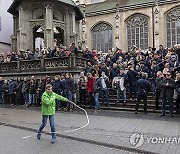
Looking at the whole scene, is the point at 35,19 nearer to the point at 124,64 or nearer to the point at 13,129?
the point at 124,64

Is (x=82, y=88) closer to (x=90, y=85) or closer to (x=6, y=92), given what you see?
(x=90, y=85)

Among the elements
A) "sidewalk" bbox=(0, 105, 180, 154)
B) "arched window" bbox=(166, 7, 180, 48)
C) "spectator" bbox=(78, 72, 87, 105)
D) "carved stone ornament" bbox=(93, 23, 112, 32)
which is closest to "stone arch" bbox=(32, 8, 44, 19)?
"spectator" bbox=(78, 72, 87, 105)

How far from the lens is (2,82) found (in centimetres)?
1838

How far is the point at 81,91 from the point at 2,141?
23.3 feet

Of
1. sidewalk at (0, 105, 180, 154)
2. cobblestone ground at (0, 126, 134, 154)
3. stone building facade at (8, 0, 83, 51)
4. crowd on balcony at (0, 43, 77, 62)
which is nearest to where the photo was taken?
cobblestone ground at (0, 126, 134, 154)

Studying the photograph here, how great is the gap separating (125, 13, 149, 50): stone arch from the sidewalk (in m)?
20.9

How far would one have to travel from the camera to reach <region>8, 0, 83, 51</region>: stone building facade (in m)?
20.9

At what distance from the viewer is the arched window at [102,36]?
113 feet

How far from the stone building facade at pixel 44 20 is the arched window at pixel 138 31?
11828 millimetres

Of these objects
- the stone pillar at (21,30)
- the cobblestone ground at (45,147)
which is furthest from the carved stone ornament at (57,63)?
the cobblestone ground at (45,147)

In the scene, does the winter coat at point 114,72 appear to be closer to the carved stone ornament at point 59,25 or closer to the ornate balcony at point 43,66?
the ornate balcony at point 43,66

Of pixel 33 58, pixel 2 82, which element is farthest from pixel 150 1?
pixel 2 82

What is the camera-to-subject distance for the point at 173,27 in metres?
31.0

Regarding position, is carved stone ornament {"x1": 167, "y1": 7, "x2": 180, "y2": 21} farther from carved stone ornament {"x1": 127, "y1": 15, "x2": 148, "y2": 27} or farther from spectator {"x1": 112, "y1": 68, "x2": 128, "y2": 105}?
spectator {"x1": 112, "y1": 68, "x2": 128, "y2": 105}
